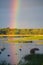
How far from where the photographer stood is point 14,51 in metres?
2.01

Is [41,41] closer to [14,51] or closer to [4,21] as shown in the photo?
[14,51]

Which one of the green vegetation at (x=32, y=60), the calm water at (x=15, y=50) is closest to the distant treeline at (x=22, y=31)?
the calm water at (x=15, y=50)

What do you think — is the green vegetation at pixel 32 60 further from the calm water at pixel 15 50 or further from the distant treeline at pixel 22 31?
the distant treeline at pixel 22 31

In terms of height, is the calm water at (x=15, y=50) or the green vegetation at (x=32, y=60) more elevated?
the calm water at (x=15, y=50)

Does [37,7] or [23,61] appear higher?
[37,7]

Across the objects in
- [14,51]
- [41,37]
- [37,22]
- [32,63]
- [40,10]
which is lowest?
[32,63]

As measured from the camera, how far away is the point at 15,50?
201 cm

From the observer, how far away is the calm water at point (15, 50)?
1997 millimetres

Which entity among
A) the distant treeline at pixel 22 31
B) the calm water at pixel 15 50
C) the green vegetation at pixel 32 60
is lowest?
the green vegetation at pixel 32 60

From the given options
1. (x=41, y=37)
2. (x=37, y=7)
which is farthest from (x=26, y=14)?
(x=41, y=37)

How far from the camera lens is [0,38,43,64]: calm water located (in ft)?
6.55

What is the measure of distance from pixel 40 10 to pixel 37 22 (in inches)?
5.2

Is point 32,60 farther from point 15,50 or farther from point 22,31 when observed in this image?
point 22,31

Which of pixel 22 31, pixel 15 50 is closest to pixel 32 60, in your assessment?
pixel 15 50
